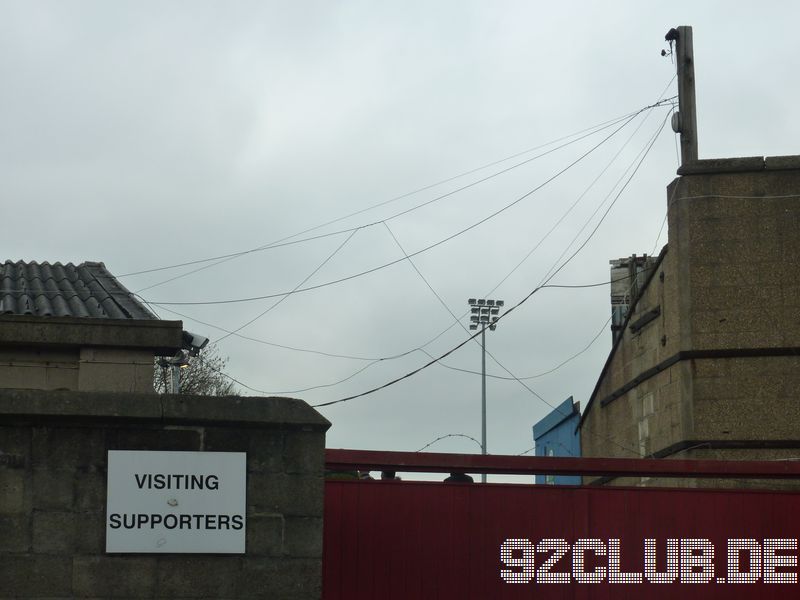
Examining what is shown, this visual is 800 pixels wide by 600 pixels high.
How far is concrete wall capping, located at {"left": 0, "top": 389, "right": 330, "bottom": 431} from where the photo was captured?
29.6 feet

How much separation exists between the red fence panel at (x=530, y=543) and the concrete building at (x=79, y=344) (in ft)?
10.2

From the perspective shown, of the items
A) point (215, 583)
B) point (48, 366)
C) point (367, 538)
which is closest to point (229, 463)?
point (215, 583)

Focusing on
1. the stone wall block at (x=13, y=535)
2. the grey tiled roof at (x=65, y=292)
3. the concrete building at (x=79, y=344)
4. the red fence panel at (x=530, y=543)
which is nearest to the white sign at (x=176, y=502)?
the stone wall block at (x=13, y=535)

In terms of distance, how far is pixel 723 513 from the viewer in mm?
10859

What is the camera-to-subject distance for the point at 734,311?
20.2m

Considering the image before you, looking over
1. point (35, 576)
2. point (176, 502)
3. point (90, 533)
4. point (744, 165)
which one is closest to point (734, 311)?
point (744, 165)

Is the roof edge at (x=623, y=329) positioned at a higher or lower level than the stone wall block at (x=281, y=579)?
higher

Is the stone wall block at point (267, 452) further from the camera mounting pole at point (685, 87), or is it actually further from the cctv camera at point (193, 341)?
the camera mounting pole at point (685, 87)

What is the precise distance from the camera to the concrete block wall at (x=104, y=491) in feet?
29.5

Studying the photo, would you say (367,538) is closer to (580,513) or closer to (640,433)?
(580,513)

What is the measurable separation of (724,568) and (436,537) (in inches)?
107

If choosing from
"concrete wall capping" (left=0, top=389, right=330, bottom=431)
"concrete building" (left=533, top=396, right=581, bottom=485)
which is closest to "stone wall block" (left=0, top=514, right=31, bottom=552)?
"concrete wall capping" (left=0, top=389, right=330, bottom=431)

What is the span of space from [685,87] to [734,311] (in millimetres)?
5044

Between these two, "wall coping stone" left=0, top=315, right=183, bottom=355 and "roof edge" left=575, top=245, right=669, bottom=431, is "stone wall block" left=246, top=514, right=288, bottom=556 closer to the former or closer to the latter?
"wall coping stone" left=0, top=315, right=183, bottom=355
